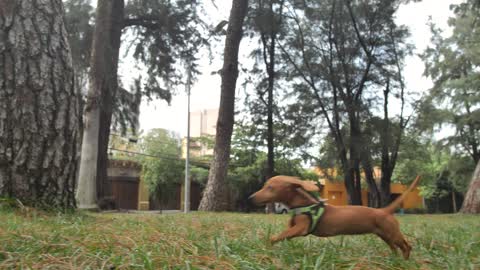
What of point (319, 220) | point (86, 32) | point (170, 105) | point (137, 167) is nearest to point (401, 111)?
point (170, 105)

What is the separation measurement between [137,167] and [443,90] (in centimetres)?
2338

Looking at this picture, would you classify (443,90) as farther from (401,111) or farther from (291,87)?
(291,87)

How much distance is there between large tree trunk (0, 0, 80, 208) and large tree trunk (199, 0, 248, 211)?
7.49 meters

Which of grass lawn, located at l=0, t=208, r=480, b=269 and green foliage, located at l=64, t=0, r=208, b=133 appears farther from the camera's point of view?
green foliage, located at l=64, t=0, r=208, b=133

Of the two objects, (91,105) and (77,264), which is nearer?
(77,264)

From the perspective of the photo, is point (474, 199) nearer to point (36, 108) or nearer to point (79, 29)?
point (79, 29)

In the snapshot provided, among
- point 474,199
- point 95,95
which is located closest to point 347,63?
point 474,199

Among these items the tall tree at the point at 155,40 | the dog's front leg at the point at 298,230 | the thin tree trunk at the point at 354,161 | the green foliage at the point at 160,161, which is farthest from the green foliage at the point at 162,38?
the green foliage at the point at 160,161

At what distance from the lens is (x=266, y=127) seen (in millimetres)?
21094

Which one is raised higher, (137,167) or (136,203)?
(137,167)

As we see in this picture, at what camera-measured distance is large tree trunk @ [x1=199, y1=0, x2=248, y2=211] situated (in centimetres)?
1248

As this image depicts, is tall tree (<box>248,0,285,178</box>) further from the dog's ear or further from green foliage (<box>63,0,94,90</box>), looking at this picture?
the dog's ear

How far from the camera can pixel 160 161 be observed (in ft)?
122

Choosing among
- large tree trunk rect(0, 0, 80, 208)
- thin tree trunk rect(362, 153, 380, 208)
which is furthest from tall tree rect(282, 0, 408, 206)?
large tree trunk rect(0, 0, 80, 208)
